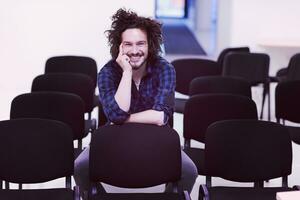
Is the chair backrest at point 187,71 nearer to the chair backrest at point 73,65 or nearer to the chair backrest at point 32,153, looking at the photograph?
the chair backrest at point 73,65

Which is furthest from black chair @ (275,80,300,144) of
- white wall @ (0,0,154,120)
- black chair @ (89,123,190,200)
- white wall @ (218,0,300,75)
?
white wall @ (0,0,154,120)

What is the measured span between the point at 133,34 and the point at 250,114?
1.05 metres

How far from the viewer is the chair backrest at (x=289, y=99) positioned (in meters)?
3.92

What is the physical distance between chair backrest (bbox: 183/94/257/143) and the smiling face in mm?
639

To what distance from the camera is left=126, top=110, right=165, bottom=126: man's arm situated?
2828 millimetres

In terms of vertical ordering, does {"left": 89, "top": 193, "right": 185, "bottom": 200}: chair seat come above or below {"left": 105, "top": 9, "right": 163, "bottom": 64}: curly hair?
below

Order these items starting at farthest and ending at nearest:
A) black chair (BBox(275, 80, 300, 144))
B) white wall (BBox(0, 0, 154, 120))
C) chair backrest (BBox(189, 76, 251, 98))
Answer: white wall (BBox(0, 0, 154, 120))
chair backrest (BBox(189, 76, 251, 98))
black chair (BBox(275, 80, 300, 144))

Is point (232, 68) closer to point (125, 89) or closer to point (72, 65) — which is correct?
point (72, 65)

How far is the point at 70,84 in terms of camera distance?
13.3 feet

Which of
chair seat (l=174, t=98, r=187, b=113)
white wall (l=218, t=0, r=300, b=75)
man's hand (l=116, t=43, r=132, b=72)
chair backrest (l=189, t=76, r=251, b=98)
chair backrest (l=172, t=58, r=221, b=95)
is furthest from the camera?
white wall (l=218, t=0, r=300, b=75)

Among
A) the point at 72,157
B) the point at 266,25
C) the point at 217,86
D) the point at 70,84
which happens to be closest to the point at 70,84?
the point at 70,84

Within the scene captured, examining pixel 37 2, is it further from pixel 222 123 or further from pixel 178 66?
pixel 222 123

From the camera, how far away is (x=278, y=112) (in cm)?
397

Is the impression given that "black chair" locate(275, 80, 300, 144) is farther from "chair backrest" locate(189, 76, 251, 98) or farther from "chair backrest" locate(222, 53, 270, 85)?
"chair backrest" locate(222, 53, 270, 85)
